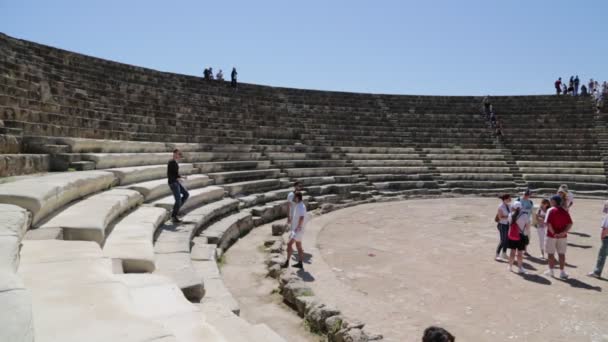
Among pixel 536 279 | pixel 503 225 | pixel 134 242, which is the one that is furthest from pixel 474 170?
pixel 134 242

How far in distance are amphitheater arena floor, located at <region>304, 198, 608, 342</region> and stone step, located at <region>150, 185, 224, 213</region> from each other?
8.27 ft

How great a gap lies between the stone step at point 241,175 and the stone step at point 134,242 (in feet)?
16.6

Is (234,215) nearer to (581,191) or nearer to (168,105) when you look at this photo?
(168,105)

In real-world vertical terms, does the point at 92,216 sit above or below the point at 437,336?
above

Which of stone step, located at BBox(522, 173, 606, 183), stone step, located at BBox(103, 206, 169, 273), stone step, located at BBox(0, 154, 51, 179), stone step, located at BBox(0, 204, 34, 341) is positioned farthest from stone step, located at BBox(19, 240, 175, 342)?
stone step, located at BBox(522, 173, 606, 183)

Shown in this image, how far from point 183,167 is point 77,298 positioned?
29.0ft

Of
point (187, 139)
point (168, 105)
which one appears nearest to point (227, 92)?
point (168, 105)

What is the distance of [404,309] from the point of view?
17.5ft

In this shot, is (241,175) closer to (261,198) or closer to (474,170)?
(261,198)

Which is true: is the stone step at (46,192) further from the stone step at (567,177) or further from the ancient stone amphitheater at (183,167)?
the stone step at (567,177)

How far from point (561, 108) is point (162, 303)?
2482 cm

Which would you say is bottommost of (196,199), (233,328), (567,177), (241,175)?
(233,328)

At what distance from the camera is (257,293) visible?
5961 mm

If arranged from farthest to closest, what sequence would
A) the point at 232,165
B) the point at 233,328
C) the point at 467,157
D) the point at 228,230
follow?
the point at 467,157 < the point at 232,165 < the point at 228,230 < the point at 233,328
